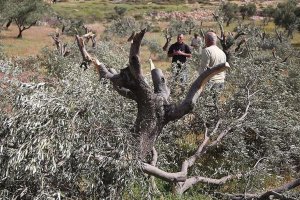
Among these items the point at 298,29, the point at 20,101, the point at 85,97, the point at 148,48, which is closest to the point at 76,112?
the point at 85,97

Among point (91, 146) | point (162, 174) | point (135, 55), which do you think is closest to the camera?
point (91, 146)

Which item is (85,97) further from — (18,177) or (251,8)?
(251,8)

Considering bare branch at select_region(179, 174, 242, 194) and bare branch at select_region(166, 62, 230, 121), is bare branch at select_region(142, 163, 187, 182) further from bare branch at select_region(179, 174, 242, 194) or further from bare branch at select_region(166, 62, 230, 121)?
bare branch at select_region(166, 62, 230, 121)

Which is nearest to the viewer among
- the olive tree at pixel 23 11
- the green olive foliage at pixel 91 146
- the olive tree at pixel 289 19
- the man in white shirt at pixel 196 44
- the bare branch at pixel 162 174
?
the green olive foliage at pixel 91 146

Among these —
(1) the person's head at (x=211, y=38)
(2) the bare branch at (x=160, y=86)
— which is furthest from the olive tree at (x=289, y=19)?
(2) the bare branch at (x=160, y=86)

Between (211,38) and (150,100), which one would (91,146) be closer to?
(150,100)

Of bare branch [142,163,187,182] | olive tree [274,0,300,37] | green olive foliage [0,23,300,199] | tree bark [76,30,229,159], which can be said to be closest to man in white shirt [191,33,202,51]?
green olive foliage [0,23,300,199]

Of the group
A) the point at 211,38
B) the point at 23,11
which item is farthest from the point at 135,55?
the point at 23,11

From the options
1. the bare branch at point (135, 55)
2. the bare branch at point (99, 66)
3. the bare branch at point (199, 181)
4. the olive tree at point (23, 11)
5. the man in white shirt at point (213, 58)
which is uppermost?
the bare branch at point (135, 55)

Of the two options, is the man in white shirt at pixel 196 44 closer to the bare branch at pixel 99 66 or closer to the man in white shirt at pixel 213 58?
the man in white shirt at pixel 213 58

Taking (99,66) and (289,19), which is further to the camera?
(289,19)

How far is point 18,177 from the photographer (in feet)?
14.8

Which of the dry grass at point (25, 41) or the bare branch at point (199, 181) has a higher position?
the bare branch at point (199, 181)

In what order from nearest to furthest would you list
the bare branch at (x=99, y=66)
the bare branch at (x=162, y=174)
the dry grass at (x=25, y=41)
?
the bare branch at (x=162, y=174)
the bare branch at (x=99, y=66)
the dry grass at (x=25, y=41)
